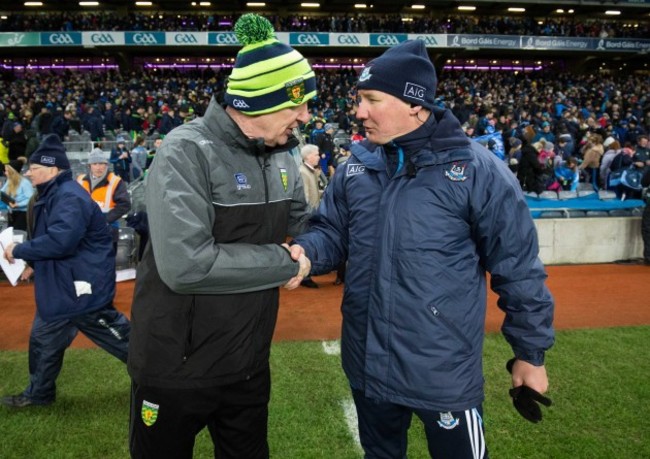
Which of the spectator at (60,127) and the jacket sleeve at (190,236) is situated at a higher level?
the jacket sleeve at (190,236)

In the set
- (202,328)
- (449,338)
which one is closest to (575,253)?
(449,338)

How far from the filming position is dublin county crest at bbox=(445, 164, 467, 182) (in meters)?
2.11

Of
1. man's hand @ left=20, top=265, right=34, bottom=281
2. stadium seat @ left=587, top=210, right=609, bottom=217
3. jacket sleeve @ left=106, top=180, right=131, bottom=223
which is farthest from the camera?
stadium seat @ left=587, top=210, right=609, bottom=217

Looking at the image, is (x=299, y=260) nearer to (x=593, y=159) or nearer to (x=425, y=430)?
(x=425, y=430)

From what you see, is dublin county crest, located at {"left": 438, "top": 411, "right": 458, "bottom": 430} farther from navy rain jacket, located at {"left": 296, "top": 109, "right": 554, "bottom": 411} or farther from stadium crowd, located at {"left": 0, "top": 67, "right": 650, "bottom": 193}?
stadium crowd, located at {"left": 0, "top": 67, "right": 650, "bottom": 193}

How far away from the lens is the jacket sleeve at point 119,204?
7.24 metres

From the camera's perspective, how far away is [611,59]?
4425 centimetres

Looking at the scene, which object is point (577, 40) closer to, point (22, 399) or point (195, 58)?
point (195, 58)

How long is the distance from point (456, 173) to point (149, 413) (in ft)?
4.99

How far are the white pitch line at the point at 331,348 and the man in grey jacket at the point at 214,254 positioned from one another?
3.13 meters

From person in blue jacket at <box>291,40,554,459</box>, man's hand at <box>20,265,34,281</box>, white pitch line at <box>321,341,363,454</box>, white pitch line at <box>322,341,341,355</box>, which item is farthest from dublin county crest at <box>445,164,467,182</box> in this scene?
man's hand at <box>20,265,34,281</box>

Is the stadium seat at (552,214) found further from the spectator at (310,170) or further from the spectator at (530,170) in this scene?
the spectator at (310,170)

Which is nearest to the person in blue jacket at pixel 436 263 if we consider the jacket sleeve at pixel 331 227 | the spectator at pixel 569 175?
the jacket sleeve at pixel 331 227

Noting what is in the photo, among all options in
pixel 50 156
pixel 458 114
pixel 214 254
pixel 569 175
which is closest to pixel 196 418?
pixel 214 254
